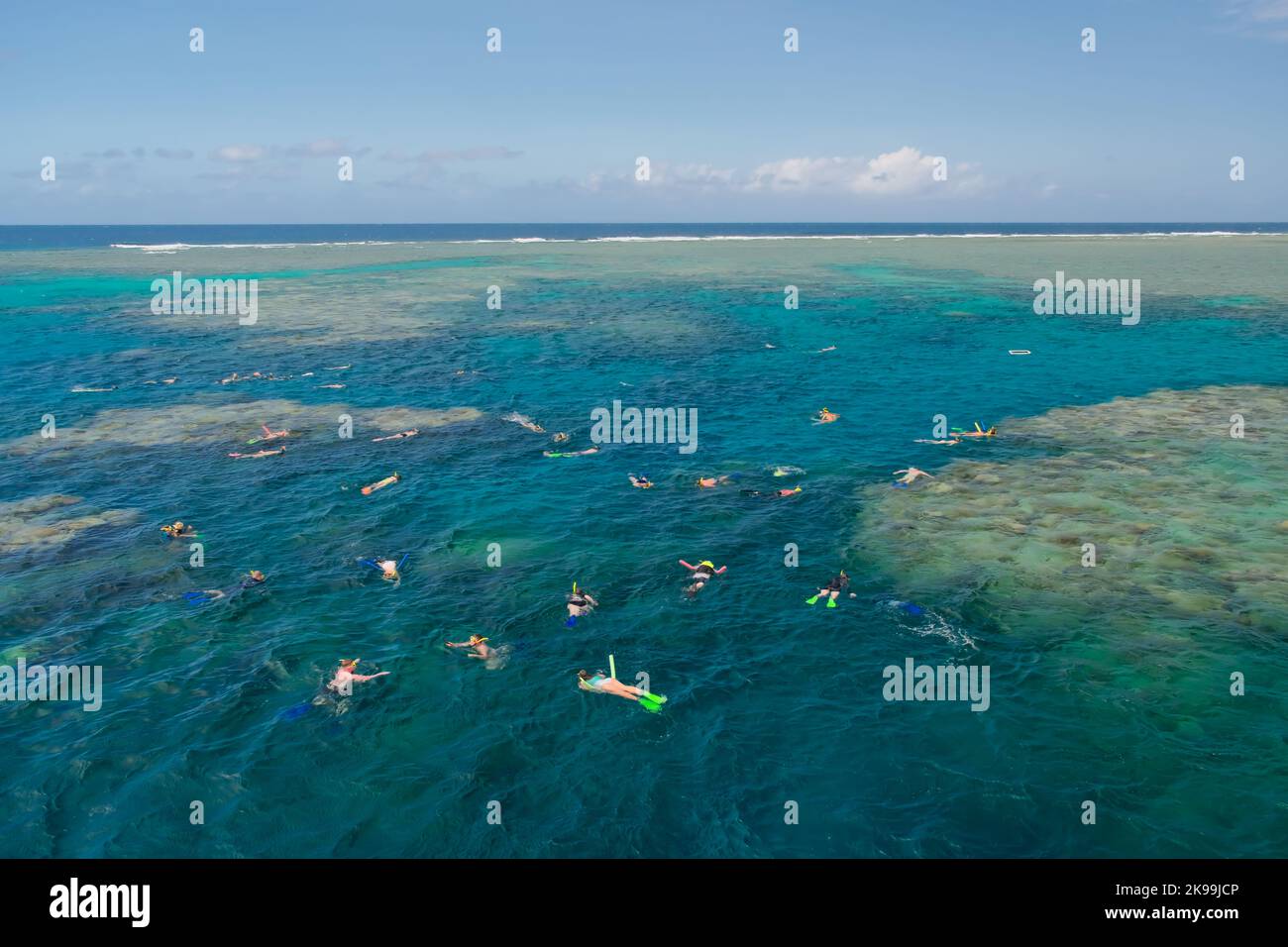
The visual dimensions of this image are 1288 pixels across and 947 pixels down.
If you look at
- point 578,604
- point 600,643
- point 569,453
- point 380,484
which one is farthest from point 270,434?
point 600,643

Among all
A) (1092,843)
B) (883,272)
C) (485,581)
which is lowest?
(1092,843)

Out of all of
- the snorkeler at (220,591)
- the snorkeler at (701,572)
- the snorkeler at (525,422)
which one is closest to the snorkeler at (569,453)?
the snorkeler at (525,422)

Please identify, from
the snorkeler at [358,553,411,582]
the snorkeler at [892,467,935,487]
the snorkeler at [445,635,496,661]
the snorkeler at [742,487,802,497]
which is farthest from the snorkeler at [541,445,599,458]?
the snorkeler at [445,635,496,661]

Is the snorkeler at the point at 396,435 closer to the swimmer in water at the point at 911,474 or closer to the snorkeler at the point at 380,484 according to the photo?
the snorkeler at the point at 380,484

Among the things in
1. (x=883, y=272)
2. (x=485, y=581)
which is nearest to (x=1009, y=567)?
(x=485, y=581)
